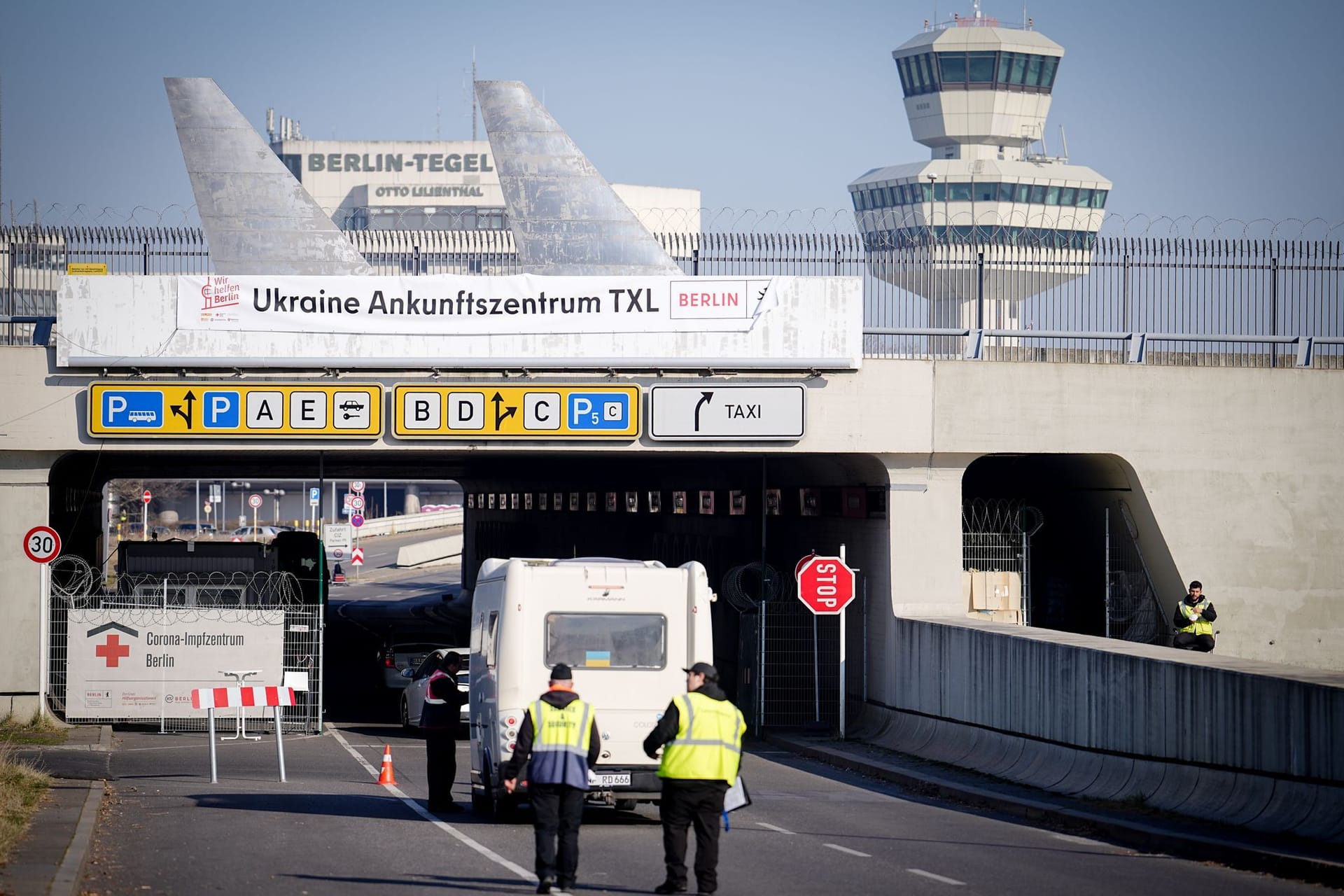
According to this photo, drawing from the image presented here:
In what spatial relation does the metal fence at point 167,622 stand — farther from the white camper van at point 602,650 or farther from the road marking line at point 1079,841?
the road marking line at point 1079,841

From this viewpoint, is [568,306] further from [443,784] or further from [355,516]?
[355,516]

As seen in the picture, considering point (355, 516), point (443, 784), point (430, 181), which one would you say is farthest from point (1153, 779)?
point (430, 181)

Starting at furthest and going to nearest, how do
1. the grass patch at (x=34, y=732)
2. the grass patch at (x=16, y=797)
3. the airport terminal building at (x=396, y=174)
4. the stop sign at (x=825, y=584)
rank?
1. the airport terminal building at (x=396, y=174)
2. the stop sign at (x=825, y=584)
3. the grass patch at (x=34, y=732)
4. the grass patch at (x=16, y=797)

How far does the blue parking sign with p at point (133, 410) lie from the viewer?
24.2m

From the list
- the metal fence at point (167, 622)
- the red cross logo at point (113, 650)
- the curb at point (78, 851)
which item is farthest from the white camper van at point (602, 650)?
the red cross logo at point (113, 650)

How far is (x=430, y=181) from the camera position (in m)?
148

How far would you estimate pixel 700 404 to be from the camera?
24578 mm

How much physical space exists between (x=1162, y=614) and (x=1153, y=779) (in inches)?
409

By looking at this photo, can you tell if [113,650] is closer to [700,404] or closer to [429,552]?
[700,404]

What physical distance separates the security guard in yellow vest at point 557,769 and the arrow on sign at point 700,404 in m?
12.5

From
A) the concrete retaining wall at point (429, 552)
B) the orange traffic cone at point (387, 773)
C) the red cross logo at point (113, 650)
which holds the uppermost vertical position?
the red cross logo at point (113, 650)

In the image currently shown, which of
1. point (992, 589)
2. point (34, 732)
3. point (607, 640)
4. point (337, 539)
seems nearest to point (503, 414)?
point (992, 589)

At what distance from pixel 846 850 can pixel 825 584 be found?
384 inches

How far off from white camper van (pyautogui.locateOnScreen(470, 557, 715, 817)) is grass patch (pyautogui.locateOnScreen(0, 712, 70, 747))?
937 centimetres
